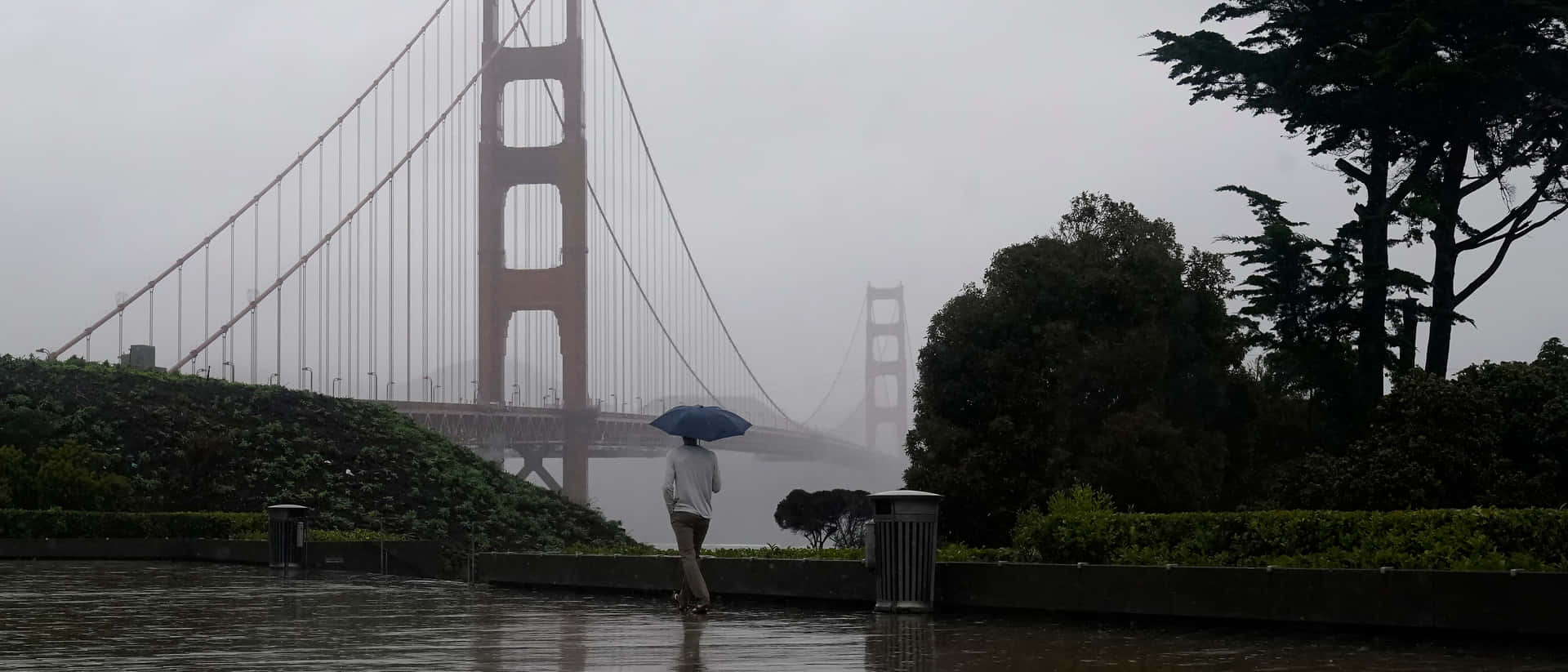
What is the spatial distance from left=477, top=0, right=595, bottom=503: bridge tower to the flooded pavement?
59640 millimetres

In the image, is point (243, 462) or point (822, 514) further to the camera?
point (243, 462)

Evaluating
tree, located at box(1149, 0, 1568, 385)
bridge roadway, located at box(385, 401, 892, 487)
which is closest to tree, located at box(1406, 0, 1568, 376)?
tree, located at box(1149, 0, 1568, 385)

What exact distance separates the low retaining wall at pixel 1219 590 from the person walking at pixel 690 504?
4.23ft

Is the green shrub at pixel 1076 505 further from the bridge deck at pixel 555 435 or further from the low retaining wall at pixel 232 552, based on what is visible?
the bridge deck at pixel 555 435

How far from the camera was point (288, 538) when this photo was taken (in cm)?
2533

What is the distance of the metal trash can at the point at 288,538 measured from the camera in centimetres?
2525

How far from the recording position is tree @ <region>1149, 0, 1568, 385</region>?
30.0 m

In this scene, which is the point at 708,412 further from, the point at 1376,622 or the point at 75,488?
the point at 75,488

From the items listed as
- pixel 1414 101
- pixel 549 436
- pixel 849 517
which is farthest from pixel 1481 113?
pixel 549 436

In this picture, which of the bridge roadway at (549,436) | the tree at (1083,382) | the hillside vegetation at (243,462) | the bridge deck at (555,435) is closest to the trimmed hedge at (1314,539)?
the tree at (1083,382)

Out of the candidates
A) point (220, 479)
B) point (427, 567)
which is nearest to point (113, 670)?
point (427, 567)

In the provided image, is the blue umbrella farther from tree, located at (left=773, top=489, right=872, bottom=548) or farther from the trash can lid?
tree, located at (left=773, top=489, right=872, bottom=548)

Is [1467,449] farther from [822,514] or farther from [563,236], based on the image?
[563,236]

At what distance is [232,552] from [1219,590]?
2104 cm
